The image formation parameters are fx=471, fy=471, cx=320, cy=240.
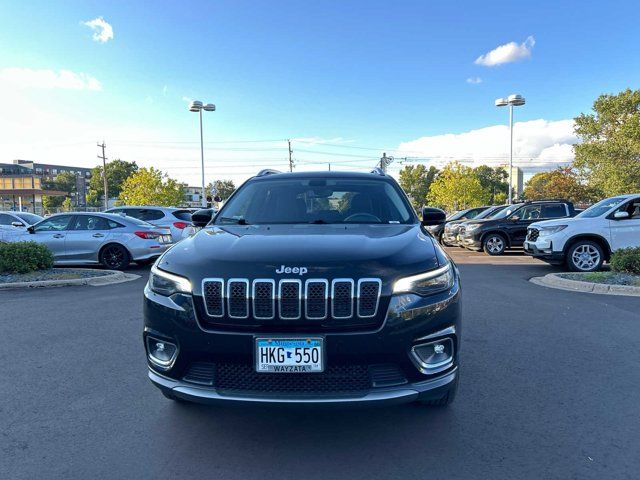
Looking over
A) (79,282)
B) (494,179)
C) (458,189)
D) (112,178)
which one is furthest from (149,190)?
(494,179)

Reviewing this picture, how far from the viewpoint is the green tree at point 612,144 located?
36188mm

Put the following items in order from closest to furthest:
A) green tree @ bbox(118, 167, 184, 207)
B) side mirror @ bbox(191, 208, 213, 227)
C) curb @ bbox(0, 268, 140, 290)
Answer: side mirror @ bbox(191, 208, 213, 227) → curb @ bbox(0, 268, 140, 290) → green tree @ bbox(118, 167, 184, 207)

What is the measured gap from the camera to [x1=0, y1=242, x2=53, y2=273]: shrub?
9555mm

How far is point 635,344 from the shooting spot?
16.4ft

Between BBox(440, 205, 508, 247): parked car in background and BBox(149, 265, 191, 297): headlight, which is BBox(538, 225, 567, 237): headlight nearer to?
BBox(440, 205, 508, 247): parked car in background

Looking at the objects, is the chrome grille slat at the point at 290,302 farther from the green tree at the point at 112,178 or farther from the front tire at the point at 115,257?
the green tree at the point at 112,178

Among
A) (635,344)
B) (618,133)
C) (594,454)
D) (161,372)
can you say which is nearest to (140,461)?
(161,372)

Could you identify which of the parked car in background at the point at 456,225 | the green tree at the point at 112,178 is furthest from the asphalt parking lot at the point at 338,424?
the green tree at the point at 112,178

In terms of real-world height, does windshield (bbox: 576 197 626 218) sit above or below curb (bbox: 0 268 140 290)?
above

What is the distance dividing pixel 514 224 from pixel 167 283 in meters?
13.9

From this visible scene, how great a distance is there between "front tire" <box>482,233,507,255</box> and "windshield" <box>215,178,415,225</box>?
37.3ft

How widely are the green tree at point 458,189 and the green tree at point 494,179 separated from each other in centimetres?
4962

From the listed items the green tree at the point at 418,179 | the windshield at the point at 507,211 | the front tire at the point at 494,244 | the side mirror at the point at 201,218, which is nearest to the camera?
the side mirror at the point at 201,218

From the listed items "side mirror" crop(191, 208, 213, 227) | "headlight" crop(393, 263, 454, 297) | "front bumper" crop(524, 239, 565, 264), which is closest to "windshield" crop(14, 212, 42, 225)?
"side mirror" crop(191, 208, 213, 227)
